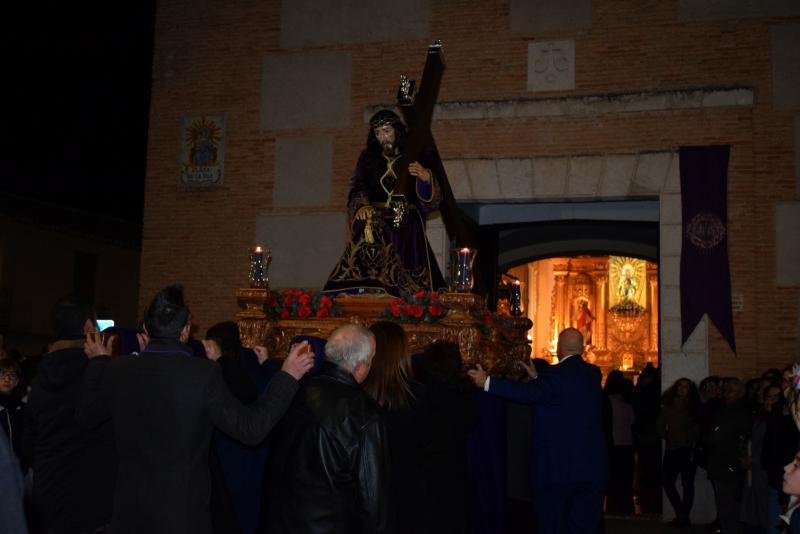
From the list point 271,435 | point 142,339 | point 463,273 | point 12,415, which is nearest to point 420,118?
point 463,273

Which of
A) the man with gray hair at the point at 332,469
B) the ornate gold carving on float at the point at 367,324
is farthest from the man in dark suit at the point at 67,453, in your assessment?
the ornate gold carving on float at the point at 367,324

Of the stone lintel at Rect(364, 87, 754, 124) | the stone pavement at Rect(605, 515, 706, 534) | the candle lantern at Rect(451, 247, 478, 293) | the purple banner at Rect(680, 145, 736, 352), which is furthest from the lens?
the stone lintel at Rect(364, 87, 754, 124)

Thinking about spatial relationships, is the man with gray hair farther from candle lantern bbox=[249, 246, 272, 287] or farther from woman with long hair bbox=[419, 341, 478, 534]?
candle lantern bbox=[249, 246, 272, 287]

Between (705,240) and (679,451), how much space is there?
274cm

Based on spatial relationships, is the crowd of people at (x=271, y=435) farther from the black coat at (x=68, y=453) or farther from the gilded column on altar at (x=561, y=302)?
the gilded column on altar at (x=561, y=302)

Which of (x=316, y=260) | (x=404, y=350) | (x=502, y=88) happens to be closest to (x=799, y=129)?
(x=502, y=88)

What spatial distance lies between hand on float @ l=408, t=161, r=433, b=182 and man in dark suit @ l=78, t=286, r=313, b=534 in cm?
471

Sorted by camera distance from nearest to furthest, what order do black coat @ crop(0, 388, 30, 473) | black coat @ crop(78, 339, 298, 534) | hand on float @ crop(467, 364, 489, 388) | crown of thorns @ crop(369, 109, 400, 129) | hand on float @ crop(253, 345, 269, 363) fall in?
black coat @ crop(78, 339, 298, 534) < hand on float @ crop(253, 345, 269, 363) < black coat @ crop(0, 388, 30, 473) < hand on float @ crop(467, 364, 489, 388) < crown of thorns @ crop(369, 109, 400, 129)

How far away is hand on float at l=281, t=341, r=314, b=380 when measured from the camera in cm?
430

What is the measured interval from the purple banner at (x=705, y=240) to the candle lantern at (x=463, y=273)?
4797 mm

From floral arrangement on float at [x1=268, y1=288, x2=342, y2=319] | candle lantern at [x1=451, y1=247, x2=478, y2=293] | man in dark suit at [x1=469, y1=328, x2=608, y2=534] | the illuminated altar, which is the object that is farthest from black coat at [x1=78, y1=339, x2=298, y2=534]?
the illuminated altar

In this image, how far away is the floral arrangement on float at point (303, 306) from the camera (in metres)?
8.06

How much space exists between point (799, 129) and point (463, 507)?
8.02 metres

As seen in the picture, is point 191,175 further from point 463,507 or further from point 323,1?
point 463,507
